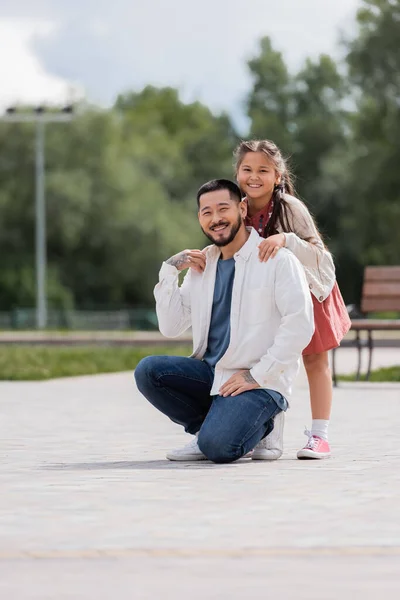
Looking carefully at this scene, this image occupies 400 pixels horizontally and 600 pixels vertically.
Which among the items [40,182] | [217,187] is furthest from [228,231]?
[40,182]

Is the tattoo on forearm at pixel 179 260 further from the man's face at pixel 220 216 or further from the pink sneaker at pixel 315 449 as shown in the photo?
the pink sneaker at pixel 315 449

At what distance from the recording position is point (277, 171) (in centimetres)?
808

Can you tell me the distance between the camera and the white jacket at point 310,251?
795cm

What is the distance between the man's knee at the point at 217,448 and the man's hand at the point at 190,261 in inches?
34.0

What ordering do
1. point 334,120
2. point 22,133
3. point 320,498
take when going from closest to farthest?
1. point 320,498
2. point 22,133
3. point 334,120

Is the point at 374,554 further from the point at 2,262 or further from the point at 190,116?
the point at 190,116

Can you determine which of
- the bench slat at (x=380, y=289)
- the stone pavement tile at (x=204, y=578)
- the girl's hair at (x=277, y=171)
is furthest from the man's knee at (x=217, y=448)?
the bench slat at (x=380, y=289)

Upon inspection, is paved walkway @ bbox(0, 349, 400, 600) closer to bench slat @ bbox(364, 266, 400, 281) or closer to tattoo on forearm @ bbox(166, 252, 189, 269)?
tattoo on forearm @ bbox(166, 252, 189, 269)

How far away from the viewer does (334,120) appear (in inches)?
2970

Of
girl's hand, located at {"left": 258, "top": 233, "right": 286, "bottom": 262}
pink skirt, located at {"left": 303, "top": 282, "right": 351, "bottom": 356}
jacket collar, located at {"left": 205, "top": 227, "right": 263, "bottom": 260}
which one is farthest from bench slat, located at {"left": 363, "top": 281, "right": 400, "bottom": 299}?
girl's hand, located at {"left": 258, "top": 233, "right": 286, "bottom": 262}

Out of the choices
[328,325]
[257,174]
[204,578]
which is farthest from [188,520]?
[257,174]

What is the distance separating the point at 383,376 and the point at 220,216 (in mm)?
8872

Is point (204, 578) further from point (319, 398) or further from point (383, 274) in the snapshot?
point (383, 274)

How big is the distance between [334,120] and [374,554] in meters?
71.3
